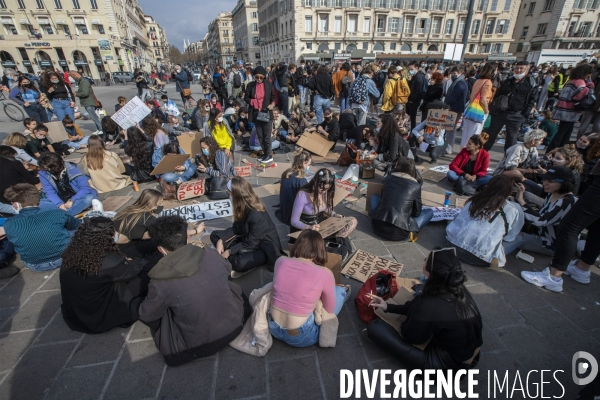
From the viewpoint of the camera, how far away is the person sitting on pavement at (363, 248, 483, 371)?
6.14ft

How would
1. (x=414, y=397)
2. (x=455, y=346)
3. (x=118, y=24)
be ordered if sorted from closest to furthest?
(x=455, y=346), (x=414, y=397), (x=118, y=24)

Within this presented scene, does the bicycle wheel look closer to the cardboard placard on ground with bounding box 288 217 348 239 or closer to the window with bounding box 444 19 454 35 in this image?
the cardboard placard on ground with bounding box 288 217 348 239

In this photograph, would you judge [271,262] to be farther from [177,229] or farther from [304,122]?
[304,122]

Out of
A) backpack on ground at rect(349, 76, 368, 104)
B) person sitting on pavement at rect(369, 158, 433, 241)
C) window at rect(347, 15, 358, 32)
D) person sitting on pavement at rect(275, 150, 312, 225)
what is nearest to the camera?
person sitting on pavement at rect(369, 158, 433, 241)

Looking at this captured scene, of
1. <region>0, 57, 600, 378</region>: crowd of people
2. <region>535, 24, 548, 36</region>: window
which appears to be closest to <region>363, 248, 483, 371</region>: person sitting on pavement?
<region>0, 57, 600, 378</region>: crowd of people

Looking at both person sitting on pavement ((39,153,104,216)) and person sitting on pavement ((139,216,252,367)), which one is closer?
person sitting on pavement ((139,216,252,367))

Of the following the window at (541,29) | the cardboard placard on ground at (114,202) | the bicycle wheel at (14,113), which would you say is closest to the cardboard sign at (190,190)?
the cardboard placard on ground at (114,202)

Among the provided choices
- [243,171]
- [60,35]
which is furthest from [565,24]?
[60,35]

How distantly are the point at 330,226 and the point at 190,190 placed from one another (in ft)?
10.1

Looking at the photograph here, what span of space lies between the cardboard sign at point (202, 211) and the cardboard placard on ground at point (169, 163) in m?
0.91

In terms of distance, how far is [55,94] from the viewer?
8797 millimetres

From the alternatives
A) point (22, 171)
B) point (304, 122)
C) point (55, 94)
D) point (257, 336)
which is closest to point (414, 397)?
point (257, 336)

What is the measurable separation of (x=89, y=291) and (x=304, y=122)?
716cm

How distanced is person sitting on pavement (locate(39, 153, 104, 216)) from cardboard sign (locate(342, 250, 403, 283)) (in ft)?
13.5
